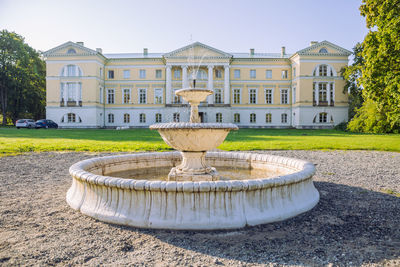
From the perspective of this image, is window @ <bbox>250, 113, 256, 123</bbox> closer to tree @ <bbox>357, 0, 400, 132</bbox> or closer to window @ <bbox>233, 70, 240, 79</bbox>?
window @ <bbox>233, 70, 240, 79</bbox>

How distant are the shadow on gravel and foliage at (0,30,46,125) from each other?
2121 inches

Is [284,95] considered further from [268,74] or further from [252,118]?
[252,118]

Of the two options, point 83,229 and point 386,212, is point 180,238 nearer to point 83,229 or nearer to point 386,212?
point 83,229

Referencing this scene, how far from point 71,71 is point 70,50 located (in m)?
3.28

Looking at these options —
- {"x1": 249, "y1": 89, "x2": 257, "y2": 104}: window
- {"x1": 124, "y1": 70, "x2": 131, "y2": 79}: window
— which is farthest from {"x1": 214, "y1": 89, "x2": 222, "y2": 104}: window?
{"x1": 124, "y1": 70, "x2": 131, "y2": 79}: window

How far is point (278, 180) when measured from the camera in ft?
14.1

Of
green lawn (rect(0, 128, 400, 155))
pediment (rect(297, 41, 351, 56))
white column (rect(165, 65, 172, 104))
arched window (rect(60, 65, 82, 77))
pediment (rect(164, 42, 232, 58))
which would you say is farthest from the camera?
white column (rect(165, 65, 172, 104))

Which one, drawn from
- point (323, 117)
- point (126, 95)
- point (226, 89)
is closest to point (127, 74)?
point (126, 95)

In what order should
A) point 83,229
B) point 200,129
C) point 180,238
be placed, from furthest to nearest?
point 200,129
point 83,229
point 180,238

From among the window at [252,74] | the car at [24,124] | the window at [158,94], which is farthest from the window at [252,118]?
the car at [24,124]

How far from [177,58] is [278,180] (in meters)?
44.0

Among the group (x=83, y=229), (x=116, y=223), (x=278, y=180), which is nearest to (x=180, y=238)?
(x=116, y=223)

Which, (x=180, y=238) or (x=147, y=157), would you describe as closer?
(x=180, y=238)

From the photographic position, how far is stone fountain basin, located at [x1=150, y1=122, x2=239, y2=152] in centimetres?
511
